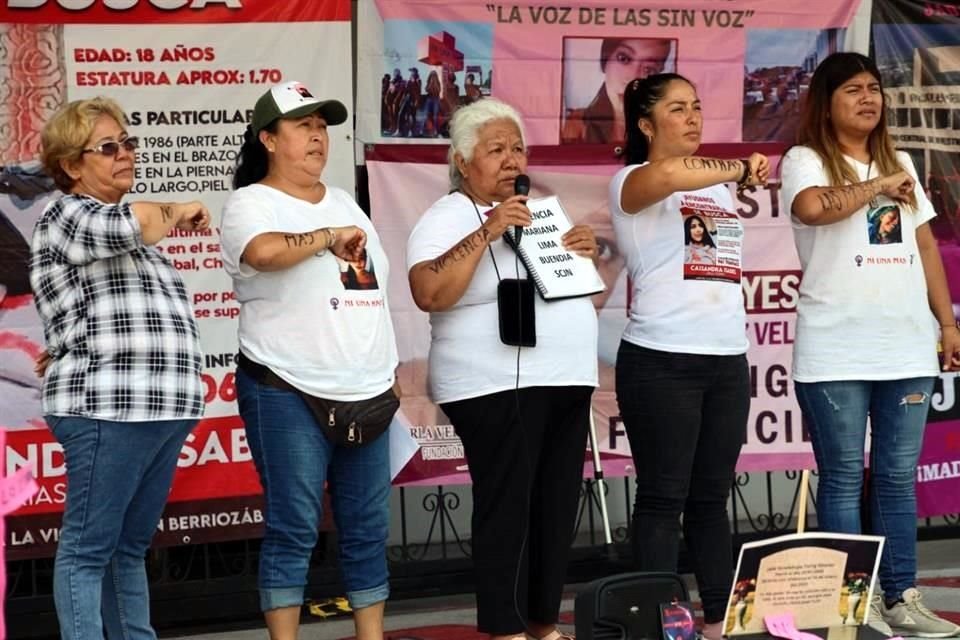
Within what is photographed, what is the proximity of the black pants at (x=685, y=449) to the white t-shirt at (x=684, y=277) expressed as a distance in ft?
→ 0.19

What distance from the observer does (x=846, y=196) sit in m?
5.07

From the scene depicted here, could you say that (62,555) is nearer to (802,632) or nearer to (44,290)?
(44,290)

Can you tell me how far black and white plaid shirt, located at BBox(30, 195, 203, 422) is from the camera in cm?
421

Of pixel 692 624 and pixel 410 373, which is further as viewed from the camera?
pixel 410 373

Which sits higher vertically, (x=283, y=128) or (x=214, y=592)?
(x=283, y=128)

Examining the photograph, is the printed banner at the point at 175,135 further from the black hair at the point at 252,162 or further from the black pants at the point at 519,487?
the black pants at the point at 519,487

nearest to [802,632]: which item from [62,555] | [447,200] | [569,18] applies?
[447,200]

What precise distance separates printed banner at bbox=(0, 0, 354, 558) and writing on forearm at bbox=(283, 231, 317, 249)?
4.61 feet

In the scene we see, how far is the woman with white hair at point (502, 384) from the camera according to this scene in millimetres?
4801

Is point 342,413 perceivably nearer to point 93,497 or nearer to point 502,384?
point 502,384

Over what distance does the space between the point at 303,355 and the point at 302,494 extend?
399mm

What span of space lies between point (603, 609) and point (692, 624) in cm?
29

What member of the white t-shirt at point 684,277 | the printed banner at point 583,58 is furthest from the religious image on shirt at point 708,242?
the printed banner at point 583,58

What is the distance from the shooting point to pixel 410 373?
6105mm
